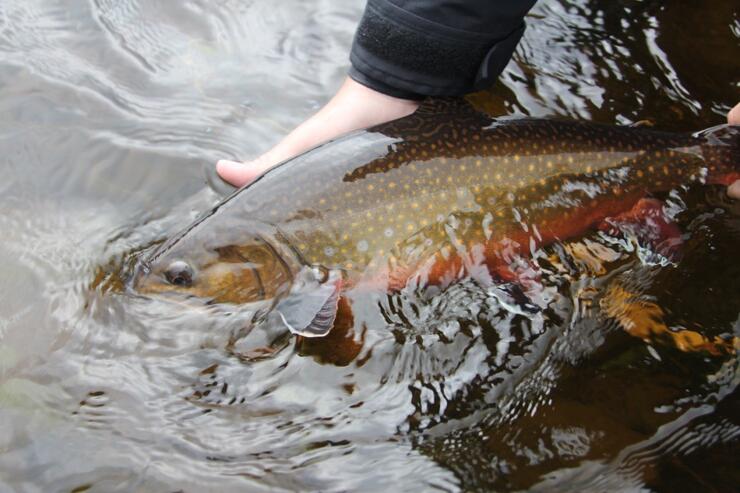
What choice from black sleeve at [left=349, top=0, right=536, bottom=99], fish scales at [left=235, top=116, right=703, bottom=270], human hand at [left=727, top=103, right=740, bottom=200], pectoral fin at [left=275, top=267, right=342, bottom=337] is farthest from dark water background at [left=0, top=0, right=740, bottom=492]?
black sleeve at [left=349, top=0, right=536, bottom=99]

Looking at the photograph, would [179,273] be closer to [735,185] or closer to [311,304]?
[311,304]

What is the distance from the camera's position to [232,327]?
321cm

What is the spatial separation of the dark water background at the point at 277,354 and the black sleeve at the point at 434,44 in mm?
649

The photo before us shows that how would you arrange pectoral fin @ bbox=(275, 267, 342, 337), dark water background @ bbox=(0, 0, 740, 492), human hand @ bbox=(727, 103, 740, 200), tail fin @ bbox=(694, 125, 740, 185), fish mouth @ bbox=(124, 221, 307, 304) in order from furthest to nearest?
human hand @ bbox=(727, 103, 740, 200) < tail fin @ bbox=(694, 125, 740, 185) < fish mouth @ bbox=(124, 221, 307, 304) < pectoral fin @ bbox=(275, 267, 342, 337) < dark water background @ bbox=(0, 0, 740, 492)

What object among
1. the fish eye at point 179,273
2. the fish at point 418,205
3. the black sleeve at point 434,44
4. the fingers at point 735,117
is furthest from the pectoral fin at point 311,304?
the fingers at point 735,117

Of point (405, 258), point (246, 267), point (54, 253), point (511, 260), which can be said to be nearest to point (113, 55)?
point (54, 253)

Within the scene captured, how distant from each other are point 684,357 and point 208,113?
298 centimetres

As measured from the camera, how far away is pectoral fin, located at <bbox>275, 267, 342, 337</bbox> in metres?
3.06

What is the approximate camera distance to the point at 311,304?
10.2 ft

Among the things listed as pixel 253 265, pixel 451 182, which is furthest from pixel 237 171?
pixel 451 182

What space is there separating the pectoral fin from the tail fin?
203cm

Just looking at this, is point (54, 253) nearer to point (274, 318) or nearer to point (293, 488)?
point (274, 318)

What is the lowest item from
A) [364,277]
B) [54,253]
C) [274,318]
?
[54,253]

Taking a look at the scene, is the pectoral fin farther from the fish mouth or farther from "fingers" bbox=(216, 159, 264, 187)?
"fingers" bbox=(216, 159, 264, 187)
